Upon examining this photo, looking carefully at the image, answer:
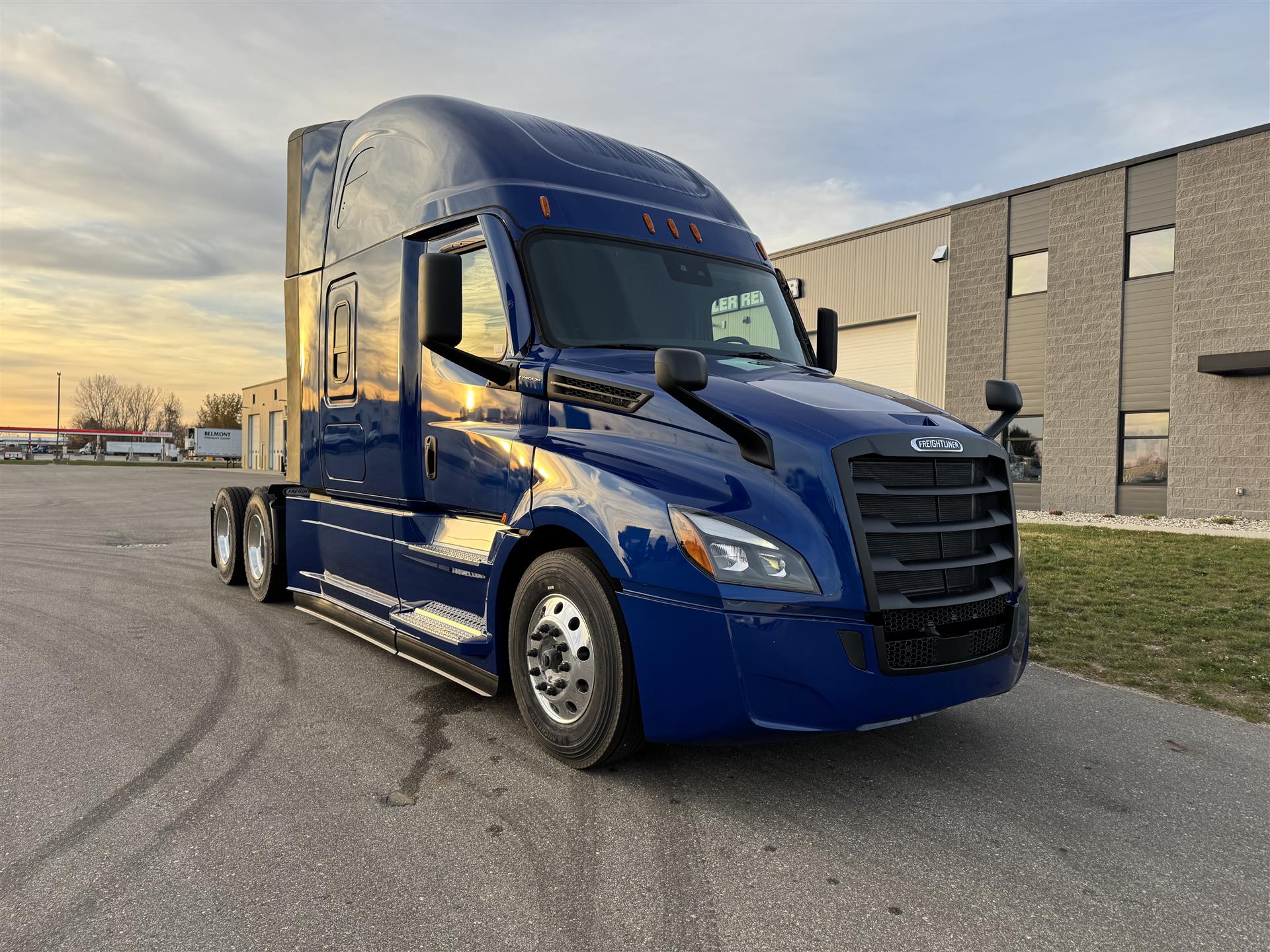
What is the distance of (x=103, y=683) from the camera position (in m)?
5.01

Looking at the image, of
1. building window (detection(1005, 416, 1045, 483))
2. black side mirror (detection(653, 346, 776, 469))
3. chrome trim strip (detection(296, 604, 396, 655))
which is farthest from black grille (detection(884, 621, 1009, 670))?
building window (detection(1005, 416, 1045, 483))

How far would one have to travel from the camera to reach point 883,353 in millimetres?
26609

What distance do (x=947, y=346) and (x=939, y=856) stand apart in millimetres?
23522

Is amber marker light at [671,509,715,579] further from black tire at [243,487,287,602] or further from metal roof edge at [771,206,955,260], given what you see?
metal roof edge at [771,206,955,260]

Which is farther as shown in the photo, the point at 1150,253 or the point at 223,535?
the point at 1150,253

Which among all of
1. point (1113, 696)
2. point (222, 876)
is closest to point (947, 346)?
point (1113, 696)

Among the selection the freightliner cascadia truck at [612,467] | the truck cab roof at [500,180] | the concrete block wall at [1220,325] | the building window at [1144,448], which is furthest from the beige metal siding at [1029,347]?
the truck cab roof at [500,180]

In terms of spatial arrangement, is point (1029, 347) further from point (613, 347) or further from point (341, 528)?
point (613, 347)

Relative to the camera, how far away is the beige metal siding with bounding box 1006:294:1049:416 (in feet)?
74.0

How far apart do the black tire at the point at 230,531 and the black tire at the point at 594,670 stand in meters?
4.96

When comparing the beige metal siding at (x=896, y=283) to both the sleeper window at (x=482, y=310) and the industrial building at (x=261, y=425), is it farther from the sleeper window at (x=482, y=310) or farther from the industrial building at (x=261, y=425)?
the industrial building at (x=261, y=425)

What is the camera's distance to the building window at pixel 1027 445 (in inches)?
890

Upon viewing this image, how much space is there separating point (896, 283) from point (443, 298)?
23.9 meters

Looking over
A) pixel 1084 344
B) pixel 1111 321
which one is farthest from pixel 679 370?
pixel 1084 344
